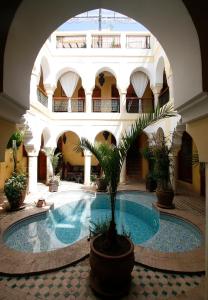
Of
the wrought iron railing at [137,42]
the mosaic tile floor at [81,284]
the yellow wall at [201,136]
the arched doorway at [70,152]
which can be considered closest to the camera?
the yellow wall at [201,136]

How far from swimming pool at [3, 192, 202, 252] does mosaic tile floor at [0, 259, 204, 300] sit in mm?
1363

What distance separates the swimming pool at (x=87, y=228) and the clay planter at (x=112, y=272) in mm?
2121

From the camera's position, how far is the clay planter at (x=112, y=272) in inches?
122

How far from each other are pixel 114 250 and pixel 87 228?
11.7 feet

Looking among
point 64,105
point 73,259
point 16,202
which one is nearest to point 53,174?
point 16,202

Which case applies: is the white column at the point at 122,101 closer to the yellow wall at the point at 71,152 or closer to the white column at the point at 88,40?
the white column at the point at 88,40

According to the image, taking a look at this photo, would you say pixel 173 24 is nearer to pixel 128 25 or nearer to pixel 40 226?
pixel 40 226

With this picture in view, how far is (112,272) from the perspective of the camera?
3.10 metres

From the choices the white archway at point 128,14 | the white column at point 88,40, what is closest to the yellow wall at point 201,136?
the white archway at point 128,14

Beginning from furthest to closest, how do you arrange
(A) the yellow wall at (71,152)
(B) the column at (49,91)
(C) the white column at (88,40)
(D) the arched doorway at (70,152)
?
1. (A) the yellow wall at (71,152)
2. (D) the arched doorway at (70,152)
3. (C) the white column at (88,40)
4. (B) the column at (49,91)

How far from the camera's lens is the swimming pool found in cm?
534

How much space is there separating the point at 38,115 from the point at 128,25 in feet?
33.1

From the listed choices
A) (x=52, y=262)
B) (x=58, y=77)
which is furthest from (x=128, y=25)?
(x=52, y=262)

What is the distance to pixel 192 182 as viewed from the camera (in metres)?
11.6
